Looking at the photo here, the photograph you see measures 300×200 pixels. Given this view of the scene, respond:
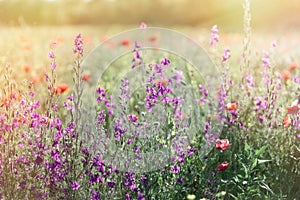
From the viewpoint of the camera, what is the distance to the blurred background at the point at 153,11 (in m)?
19.6

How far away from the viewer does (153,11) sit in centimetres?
2100

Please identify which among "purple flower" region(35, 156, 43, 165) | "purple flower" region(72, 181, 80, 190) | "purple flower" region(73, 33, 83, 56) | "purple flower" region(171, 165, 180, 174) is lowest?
"purple flower" region(72, 181, 80, 190)

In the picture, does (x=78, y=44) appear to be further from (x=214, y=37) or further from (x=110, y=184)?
(x=214, y=37)

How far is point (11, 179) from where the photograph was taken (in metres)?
2.39

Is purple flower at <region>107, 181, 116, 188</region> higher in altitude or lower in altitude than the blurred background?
lower

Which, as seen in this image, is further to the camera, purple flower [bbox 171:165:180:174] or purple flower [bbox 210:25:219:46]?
purple flower [bbox 210:25:219:46]

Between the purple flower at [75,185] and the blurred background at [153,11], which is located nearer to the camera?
the purple flower at [75,185]

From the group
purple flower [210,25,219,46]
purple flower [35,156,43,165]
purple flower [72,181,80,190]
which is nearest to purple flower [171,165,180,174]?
purple flower [72,181,80,190]

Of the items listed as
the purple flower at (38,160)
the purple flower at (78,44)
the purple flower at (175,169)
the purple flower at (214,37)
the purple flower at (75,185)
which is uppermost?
the purple flower at (214,37)

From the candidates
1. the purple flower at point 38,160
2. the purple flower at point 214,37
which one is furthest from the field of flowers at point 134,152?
the purple flower at point 214,37

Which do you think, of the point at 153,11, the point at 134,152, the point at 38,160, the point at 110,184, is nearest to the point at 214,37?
the point at 134,152

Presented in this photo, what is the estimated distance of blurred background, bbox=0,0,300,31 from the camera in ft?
64.4

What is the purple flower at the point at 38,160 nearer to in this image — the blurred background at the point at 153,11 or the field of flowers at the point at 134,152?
the field of flowers at the point at 134,152

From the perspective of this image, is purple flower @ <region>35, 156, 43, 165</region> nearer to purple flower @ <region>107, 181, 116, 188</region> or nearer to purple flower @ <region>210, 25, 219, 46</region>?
purple flower @ <region>107, 181, 116, 188</region>
